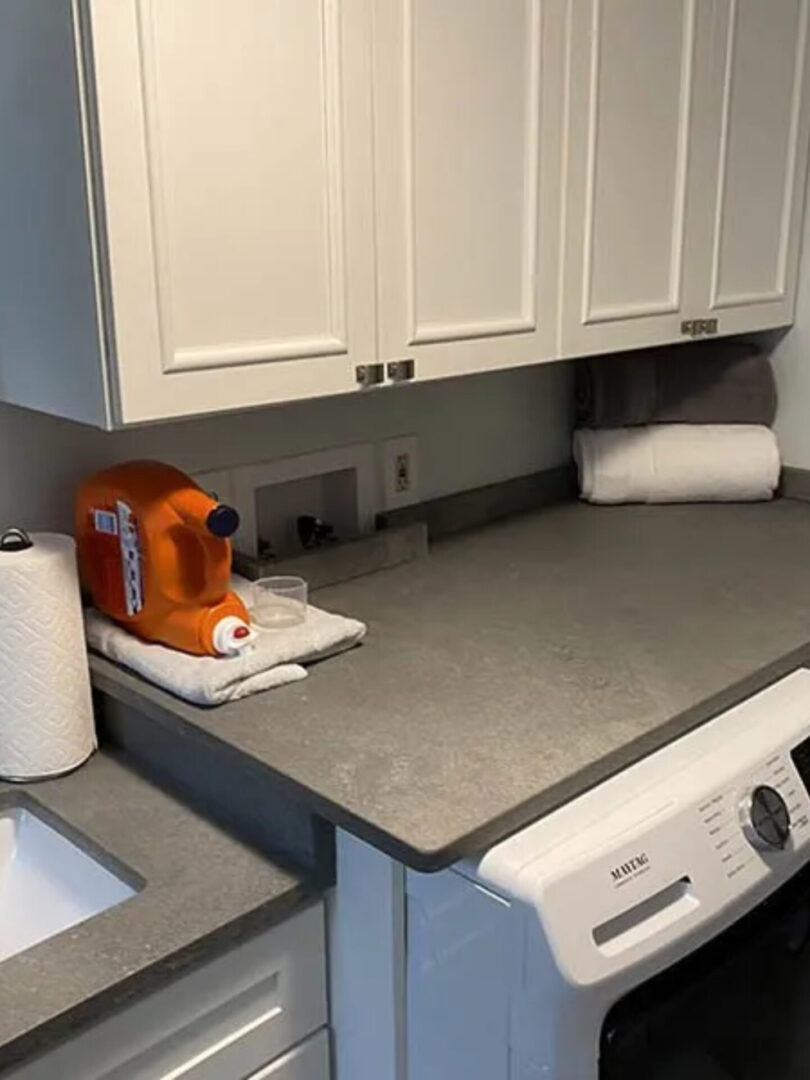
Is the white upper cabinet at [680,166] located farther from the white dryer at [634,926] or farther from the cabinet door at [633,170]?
the white dryer at [634,926]

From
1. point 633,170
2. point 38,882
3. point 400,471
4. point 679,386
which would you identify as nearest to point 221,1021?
point 38,882

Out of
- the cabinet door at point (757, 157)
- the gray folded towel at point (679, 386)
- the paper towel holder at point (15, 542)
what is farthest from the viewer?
the gray folded towel at point (679, 386)

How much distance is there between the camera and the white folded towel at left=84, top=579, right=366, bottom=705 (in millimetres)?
1251

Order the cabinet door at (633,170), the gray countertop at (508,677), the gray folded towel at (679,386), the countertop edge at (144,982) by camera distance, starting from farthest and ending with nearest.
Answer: the gray folded towel at (679,386) < the cabinet door at (633,170) < the gray countertop at (508,677) < the countertop edge at (144,982)

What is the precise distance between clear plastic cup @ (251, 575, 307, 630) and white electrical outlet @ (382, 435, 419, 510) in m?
0.38

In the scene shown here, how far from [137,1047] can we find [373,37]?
1.11 m

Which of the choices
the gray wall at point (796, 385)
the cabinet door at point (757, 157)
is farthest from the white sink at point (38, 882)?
the gray wall at point (796, 385)

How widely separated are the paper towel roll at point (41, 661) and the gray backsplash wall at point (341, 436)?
5.3 inches

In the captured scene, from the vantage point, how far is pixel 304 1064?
47.4 inches

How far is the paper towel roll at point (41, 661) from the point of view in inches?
49.4

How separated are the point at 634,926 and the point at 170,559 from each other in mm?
656

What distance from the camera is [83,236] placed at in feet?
3.71

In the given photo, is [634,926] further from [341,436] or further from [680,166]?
[680,166]

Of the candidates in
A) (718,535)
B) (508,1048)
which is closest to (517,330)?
(718,535)
